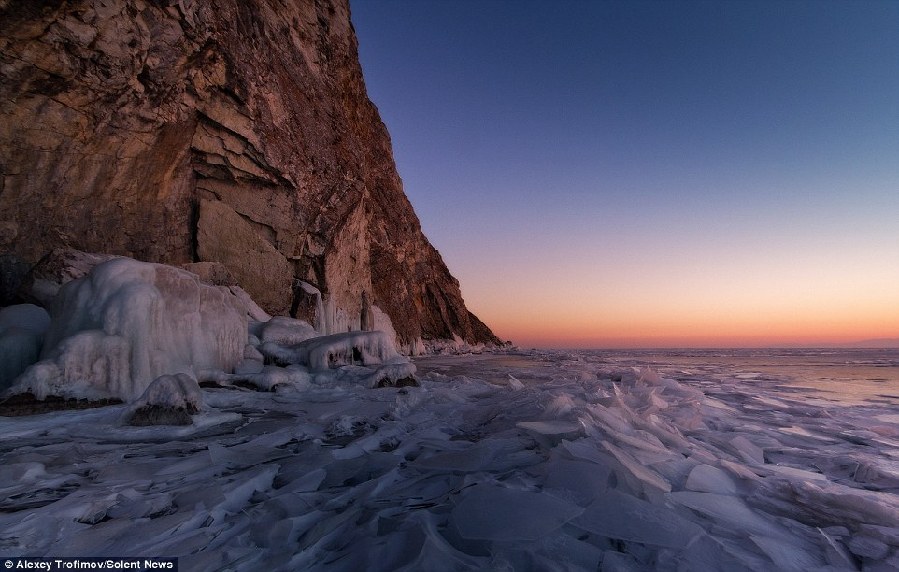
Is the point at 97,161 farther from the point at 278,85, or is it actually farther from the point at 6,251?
the point at 278,85

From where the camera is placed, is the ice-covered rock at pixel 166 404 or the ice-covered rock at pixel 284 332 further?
the ice-covered rock at pixel 284 332

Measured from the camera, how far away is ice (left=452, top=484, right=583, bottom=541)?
5.90 feet

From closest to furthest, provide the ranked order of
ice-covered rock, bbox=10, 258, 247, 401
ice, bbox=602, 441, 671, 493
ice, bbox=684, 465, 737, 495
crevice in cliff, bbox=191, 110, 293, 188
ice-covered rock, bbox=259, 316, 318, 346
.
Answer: ice, bbox=602, 441, 671, 493
ice, bbox=684, 465, 737, 495
ice-covered rock, bbox=10, 258, 247, 401
ice-covered rock, bbox=259, 316, 318, 346
crevice in cliff, bbox=191, 110, 293, 188

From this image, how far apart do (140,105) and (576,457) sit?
44.9 feet

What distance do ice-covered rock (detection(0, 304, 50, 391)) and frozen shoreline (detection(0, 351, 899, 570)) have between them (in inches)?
116

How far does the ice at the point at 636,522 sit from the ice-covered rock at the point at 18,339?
28.8 feet

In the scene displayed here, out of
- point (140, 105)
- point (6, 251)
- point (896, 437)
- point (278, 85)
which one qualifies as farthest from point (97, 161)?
point (896, 437)

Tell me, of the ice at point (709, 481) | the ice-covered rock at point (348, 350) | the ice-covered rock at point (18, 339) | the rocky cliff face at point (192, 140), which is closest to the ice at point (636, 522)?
the ice at point (709, 481)

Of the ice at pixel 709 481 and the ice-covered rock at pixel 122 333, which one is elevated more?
the ice-covered rock at pixel 122 333

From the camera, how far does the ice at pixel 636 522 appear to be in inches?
68.6

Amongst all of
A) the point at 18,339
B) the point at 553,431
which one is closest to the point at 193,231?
the point at 18,339

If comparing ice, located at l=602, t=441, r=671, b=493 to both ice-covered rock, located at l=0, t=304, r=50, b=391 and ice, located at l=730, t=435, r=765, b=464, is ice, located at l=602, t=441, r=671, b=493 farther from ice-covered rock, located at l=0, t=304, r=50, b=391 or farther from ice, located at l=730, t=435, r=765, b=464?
ice-covered rock, located at l=0, t=304, r=50, b=391

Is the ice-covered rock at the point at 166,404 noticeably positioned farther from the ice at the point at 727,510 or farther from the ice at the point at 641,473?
the ice at the point at 727,510

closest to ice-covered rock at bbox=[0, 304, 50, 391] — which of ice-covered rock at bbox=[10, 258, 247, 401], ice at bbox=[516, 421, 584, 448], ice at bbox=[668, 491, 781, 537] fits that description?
ice-covered rock at bbox=[10, 258, 247, 401]
